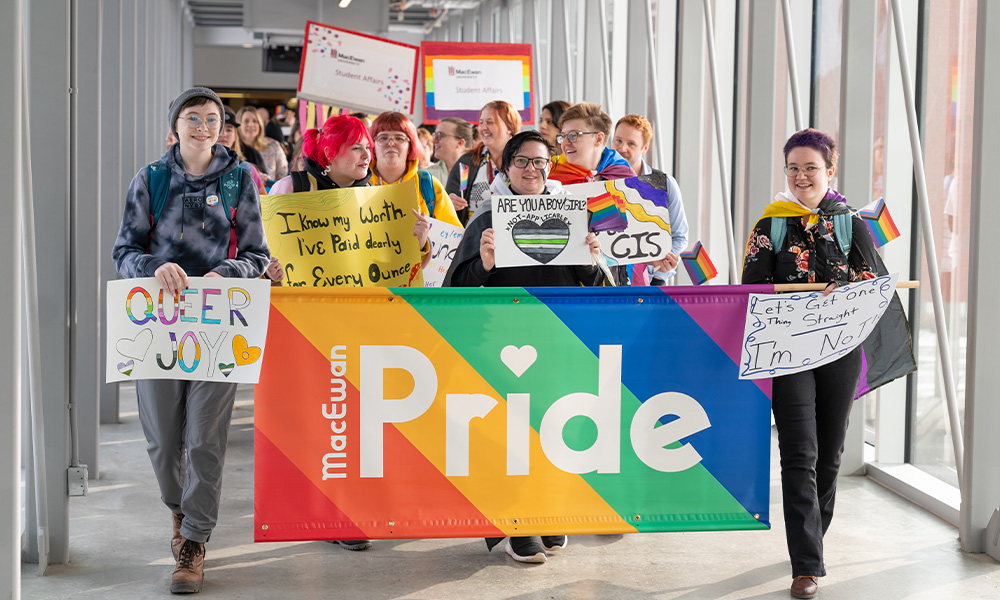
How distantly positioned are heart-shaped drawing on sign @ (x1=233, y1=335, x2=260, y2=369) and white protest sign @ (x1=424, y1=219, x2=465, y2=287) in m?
1.32

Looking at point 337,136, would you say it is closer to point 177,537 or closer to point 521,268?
point 521,268

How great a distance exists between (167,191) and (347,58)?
453cm

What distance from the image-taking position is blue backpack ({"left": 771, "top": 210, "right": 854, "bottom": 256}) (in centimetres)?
378

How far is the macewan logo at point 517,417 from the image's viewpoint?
11.5 feet

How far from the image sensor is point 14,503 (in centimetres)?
304

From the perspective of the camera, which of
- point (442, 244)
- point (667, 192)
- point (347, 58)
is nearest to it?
point (667, 192)

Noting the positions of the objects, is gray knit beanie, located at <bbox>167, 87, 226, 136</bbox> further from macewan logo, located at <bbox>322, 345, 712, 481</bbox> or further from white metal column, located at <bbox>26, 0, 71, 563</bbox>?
macewan logo, located at <bbox>322, 345, 712, 481</bbox>

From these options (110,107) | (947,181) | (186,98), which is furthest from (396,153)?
(947,181)

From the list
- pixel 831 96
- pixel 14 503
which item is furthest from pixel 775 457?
pixel 14 503

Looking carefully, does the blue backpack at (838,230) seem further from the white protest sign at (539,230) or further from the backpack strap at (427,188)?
the backpack strap at (427,188)

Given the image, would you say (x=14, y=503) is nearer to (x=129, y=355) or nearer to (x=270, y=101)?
(x=129, y=355)

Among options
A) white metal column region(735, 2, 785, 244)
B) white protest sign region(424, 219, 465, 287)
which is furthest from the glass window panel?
white protest sign region(424, 219, 465, 287)

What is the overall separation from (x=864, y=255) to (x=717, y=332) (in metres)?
0.63

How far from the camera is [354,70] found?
→ 8023 mm
